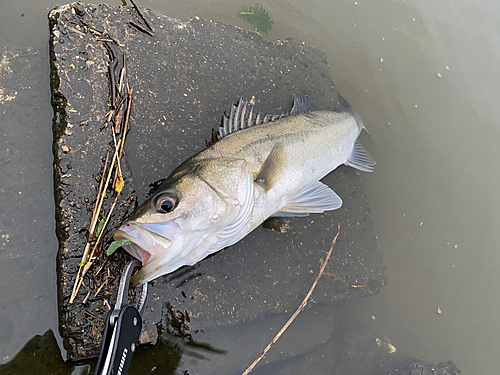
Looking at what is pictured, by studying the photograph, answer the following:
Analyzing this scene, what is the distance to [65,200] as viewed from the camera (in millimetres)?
2365

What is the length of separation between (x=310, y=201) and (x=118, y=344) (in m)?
1.88

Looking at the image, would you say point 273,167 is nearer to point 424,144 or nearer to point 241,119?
point 241,119

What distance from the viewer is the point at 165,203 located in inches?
80.9

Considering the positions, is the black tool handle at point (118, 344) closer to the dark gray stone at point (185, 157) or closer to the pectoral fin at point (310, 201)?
the dark gray stone at point (185, 157)

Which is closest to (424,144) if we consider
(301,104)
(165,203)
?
(301,104)

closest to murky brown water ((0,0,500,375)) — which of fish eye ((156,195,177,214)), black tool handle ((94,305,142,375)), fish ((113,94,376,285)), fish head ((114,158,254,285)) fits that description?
fish ((113,94,376,285))

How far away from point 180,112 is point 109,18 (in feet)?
3.58

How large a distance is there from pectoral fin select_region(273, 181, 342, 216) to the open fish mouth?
45.2 inches

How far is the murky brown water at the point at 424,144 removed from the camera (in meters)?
4.00

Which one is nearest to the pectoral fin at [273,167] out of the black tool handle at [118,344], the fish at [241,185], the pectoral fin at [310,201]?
the fish at [241,185]

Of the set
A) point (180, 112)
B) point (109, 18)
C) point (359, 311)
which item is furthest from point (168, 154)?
point (359, 311)

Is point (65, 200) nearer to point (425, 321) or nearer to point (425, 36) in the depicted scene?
point (425, 321)

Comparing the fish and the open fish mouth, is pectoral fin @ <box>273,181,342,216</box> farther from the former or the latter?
the open fish mouth

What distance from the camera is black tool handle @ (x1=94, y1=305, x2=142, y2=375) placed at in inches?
65.2
